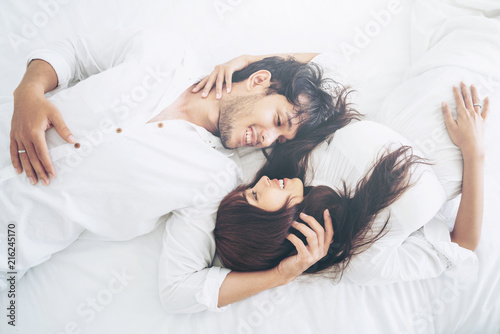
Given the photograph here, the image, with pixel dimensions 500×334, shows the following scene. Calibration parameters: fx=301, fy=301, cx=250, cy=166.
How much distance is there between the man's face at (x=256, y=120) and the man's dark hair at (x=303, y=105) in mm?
26

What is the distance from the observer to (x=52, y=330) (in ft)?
2.56

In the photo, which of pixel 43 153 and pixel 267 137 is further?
pixel 267 137

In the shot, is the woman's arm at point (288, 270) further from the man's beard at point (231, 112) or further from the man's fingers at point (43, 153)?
the man's fingers at point (43, 153)

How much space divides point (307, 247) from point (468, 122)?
1.77ft

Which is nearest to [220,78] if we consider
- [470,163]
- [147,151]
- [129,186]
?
[147,151]

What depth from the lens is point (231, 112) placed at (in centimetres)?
90

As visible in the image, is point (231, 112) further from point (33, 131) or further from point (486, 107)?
point (486, 107)

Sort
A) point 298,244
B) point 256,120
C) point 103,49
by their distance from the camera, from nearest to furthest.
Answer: point 298,244
point 256,120
point 103,49

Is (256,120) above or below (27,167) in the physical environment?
above

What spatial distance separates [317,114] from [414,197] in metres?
0.36

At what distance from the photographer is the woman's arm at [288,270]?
0.74m

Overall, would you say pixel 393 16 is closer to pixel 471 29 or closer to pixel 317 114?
pixel 471 29

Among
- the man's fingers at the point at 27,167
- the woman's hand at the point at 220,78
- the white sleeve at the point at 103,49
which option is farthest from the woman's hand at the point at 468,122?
the man's fingers at the point at 27,167

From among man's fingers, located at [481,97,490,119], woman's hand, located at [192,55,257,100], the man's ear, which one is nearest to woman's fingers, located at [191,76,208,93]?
woman's hand, located at [192,55,257,100]
